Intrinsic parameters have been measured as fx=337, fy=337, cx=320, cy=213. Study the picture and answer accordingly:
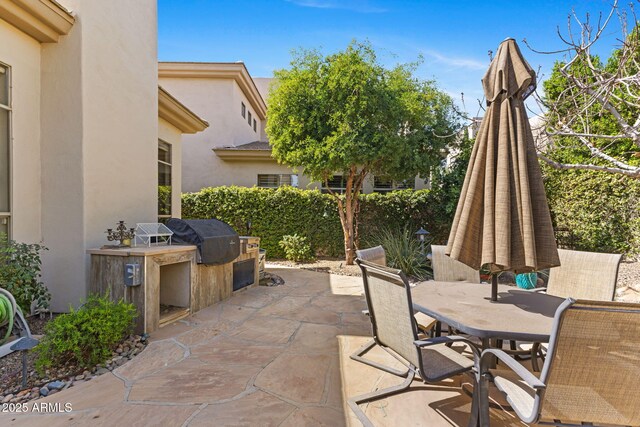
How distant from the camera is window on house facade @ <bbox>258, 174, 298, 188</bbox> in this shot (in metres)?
12.8

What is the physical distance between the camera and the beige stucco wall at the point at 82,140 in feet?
14.1

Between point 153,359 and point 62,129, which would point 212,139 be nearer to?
point 62,129

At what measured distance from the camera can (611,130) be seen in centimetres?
928

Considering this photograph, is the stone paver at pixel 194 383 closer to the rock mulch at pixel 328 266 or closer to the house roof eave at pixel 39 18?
the house roof eave at pixel 39 18

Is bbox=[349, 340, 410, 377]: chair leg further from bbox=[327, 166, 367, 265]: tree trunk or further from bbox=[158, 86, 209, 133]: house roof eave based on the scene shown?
bbox=[158, 86, 209, 133]: house roof eave

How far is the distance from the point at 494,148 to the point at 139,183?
210 inches

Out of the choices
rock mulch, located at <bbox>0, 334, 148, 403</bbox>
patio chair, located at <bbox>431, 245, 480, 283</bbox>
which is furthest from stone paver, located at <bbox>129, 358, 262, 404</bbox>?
patio chair, located at <bbox>431, 245, 480, 283</bbox>

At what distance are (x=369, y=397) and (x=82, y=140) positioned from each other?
4486mm

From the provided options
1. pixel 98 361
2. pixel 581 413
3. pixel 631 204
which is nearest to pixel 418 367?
pixel 581 413

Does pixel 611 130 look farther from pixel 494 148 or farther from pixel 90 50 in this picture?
pixel 90 50

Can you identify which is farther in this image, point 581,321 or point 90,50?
point 90,50

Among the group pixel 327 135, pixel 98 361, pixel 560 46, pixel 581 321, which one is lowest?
pixel 98 361

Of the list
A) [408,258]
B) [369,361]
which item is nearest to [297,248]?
[408,258]

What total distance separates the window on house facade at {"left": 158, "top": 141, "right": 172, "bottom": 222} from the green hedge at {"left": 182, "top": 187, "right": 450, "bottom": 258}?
2.48 metres
